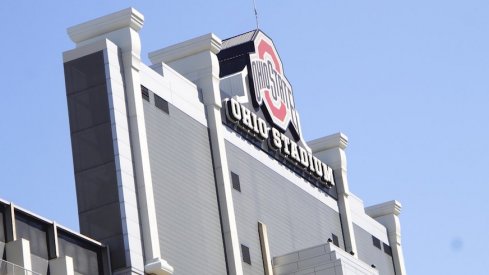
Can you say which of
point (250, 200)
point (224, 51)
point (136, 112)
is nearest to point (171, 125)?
point (136, 112)

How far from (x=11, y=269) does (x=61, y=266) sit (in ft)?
11.9

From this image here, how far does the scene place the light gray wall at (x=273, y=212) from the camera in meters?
68.7

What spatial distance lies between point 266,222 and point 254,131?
5.11 m

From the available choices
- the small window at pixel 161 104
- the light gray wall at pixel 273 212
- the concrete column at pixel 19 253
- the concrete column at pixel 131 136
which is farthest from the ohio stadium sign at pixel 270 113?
the concrete column at pixel 19 253

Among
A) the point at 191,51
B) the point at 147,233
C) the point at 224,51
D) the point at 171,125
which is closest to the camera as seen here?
the point at 147,233

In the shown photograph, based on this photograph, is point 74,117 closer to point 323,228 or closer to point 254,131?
point 254,131

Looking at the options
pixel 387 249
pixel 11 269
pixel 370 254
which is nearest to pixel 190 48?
pixel 11 269

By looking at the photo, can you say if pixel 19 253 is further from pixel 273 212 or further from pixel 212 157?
pixel 273 212

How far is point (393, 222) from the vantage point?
302 feet

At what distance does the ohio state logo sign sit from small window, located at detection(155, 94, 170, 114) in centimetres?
1123

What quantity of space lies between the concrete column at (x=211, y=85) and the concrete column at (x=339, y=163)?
1632cm

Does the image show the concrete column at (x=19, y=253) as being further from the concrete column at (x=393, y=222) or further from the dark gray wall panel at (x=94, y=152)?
the concrete column at (x=393, y=222)

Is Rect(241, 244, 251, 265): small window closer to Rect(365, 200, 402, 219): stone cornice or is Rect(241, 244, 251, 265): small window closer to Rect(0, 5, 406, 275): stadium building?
Rect(0, 5, 406, 275): stadium building

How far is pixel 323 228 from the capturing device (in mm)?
79062
